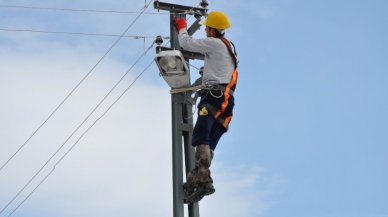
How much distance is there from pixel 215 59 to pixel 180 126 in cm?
96

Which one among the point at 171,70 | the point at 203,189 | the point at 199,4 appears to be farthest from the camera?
the point at 199,4

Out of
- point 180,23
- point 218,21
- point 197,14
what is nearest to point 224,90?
point 218,21

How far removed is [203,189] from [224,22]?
6.12 ft

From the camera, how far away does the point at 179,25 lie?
8.28m

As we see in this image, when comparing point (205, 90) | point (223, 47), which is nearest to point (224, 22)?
point (223, 47)

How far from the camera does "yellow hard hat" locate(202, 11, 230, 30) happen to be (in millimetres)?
7828

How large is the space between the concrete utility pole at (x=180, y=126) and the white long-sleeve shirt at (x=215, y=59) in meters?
0.65

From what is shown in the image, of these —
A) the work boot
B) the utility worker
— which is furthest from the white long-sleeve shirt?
the work boot

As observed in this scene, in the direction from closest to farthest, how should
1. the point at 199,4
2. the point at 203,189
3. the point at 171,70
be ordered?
the point at 203,189
the point at 171,70
the point at 199,4

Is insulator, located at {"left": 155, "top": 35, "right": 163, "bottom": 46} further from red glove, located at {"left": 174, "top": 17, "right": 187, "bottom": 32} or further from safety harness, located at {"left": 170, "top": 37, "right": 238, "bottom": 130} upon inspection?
safety harness, located at {"left": 170, "top": 37, "right": 238, "bottom": 130}

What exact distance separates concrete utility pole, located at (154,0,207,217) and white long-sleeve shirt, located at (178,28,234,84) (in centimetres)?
65

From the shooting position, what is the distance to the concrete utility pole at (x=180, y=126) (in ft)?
25.7

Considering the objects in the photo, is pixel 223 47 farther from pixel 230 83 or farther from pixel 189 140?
pixel 189 140

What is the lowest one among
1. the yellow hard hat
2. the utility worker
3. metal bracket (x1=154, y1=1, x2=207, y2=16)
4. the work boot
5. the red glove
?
the work boot
